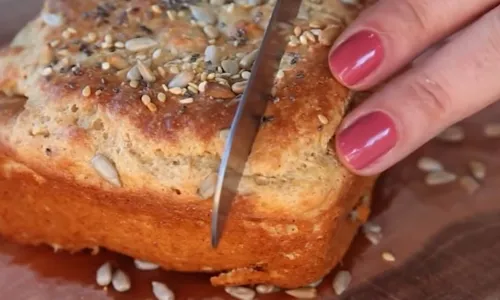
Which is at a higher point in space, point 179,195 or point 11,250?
point 179,195

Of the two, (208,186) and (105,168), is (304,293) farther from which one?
(105,168)

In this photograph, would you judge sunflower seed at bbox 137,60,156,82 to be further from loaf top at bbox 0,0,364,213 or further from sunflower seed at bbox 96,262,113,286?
sunflower seed at bbox 96,262,113,286

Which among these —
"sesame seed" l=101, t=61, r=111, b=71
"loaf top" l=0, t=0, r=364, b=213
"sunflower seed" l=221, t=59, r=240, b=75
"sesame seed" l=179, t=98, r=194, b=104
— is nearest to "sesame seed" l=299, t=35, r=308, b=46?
"loaf top" l=0, t=0, r=364, b=213

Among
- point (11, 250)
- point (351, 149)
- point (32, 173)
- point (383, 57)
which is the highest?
point (383, 57)

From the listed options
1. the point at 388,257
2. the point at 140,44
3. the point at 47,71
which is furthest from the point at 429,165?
the point at 47,71

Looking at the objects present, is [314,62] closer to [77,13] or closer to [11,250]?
[77,13]

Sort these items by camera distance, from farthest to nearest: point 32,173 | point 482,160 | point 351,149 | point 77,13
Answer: point 482,160 → point 77,13 → point 32,173 → point 351,149

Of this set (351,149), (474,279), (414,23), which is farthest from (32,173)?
(474,279)
